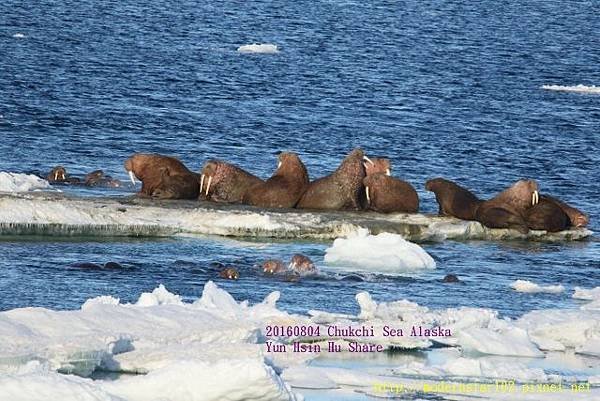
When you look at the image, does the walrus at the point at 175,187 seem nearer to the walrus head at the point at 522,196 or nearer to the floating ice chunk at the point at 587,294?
the walrus head at the point at 522,196

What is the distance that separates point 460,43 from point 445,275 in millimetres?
47728

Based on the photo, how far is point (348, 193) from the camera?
73.0 ft

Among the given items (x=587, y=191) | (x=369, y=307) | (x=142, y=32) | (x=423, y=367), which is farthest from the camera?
(x=142, y=32)

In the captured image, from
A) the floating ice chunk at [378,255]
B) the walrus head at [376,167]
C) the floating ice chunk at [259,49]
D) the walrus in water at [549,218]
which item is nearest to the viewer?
the floating ice chunk at [378,255]

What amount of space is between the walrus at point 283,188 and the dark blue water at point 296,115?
1918 mm

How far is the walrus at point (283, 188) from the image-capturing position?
22141mm

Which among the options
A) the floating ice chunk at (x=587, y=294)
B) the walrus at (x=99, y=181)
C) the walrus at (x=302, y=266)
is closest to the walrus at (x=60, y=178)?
the walrus at (x=99, y=181)

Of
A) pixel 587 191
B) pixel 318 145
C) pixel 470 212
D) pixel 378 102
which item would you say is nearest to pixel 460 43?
pixel 378 102

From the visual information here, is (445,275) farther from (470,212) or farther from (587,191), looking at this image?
(587,191)

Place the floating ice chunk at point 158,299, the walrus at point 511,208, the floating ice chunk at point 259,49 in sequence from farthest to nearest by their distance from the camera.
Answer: the floating ice chunk at point 259,49
the walrus at point 511,208
the floating ice chunk at point 158,299

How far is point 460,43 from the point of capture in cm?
6588

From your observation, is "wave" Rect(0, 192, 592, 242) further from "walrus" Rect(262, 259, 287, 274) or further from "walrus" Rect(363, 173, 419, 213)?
"walrus" Rect(262, 259, 287, 274)

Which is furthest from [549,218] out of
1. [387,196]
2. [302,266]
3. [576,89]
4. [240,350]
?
[576,89]

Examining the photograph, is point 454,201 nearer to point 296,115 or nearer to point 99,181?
point 99,181
